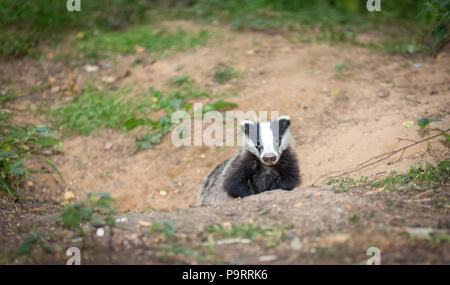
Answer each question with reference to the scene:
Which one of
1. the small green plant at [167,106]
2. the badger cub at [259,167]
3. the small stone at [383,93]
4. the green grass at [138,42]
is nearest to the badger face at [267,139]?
the badger cub at [259,167]

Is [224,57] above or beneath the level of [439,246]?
above

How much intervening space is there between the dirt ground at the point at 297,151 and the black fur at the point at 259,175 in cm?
32

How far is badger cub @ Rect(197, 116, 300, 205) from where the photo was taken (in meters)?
4.00

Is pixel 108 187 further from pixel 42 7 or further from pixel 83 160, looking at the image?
pixel 42 7

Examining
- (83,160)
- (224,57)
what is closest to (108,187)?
(83,160)

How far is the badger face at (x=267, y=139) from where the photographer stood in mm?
3870

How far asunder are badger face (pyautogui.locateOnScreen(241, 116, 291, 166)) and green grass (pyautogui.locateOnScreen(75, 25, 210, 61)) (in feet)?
8.73

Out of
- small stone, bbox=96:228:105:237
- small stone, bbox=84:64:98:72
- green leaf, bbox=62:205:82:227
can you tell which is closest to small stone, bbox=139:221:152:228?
small stone, bbox=96:228:105:237

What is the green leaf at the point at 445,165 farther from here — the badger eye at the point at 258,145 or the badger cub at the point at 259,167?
the badger eye at the point at 258,145

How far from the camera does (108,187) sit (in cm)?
481

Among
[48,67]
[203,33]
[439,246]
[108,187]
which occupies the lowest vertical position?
[108,187]

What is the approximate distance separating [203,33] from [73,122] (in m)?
2.35

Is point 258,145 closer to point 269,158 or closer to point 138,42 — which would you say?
point 269,158

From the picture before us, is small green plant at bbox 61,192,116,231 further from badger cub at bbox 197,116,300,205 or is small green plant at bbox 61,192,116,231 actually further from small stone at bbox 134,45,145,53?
small stone at bbox 134,45,145,53
